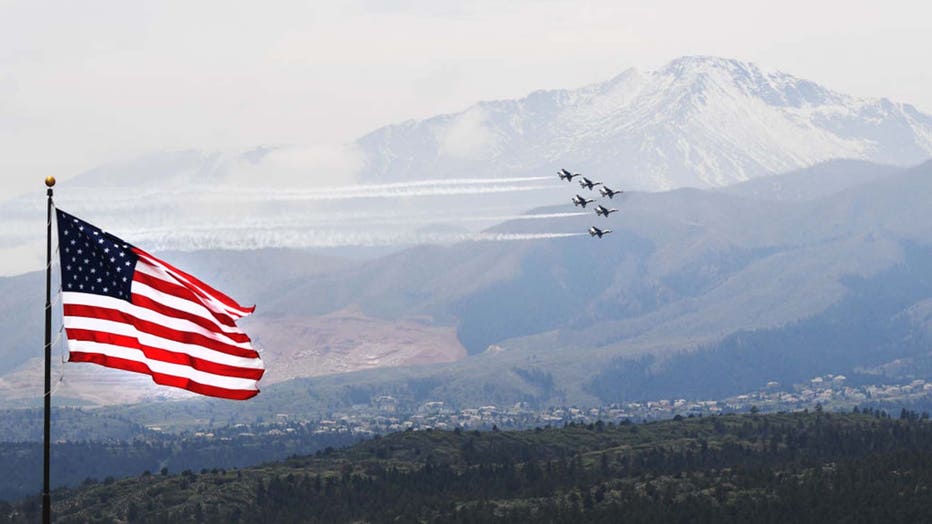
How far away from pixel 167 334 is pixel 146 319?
143 cm

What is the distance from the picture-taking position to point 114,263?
9875cm

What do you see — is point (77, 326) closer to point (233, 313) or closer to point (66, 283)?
point (66, 283)

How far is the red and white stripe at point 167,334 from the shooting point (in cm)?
9769

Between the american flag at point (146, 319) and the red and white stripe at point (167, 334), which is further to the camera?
the red and white stripe at point (167, 334)

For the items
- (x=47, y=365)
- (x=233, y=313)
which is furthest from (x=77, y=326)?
(x=233, y=313)

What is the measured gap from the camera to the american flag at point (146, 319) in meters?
96.9

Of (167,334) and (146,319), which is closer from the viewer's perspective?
(146,319)

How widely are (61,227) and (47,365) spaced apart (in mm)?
7067

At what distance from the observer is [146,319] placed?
100375mm

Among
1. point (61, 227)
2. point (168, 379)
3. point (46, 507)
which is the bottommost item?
point (46, 507)

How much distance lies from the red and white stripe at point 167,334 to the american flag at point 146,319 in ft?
0.17

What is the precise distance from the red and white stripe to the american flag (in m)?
0.05

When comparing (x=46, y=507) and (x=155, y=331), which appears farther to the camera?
(x=155, y=331)

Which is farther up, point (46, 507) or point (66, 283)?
point (66, 283)
